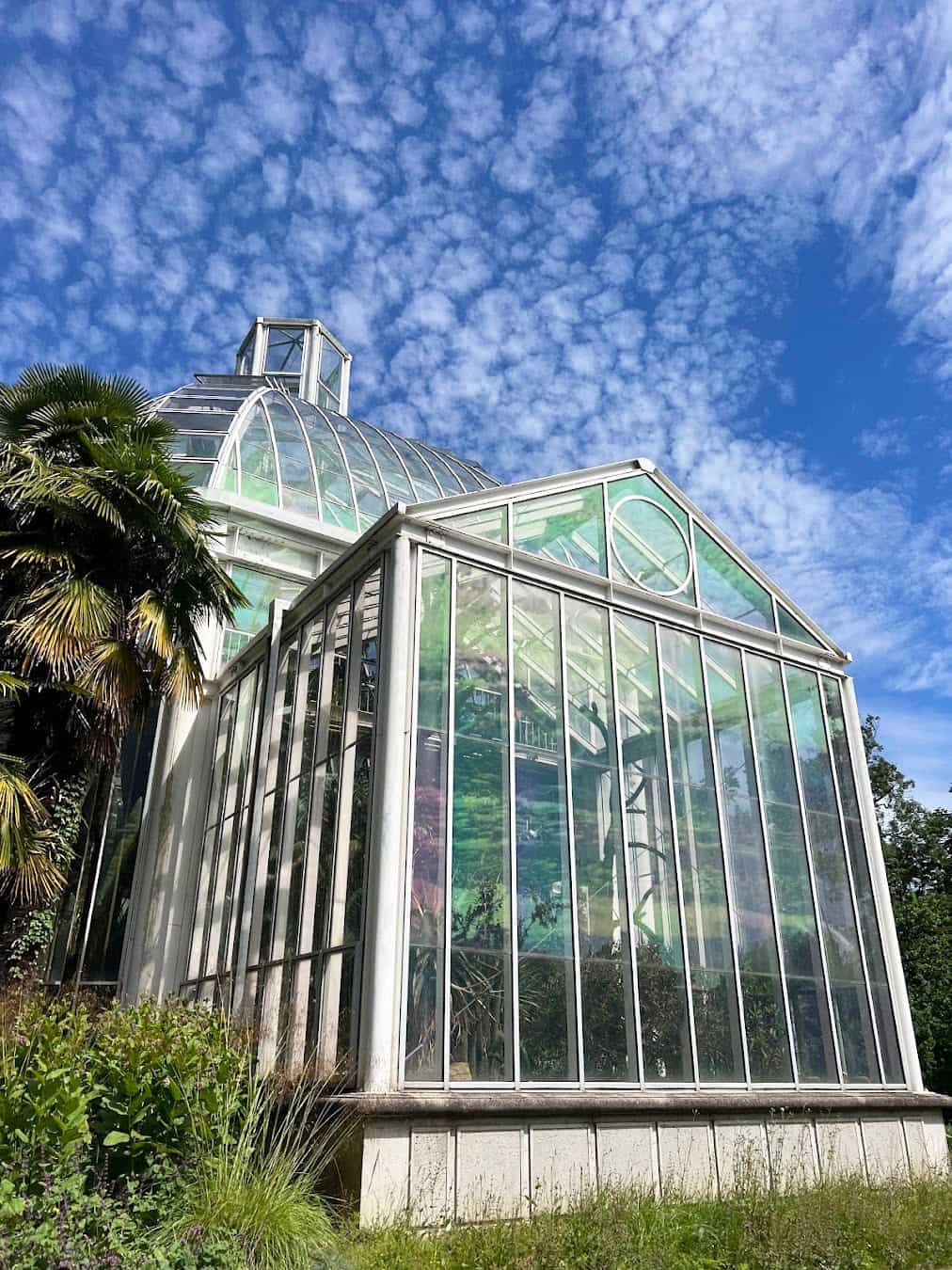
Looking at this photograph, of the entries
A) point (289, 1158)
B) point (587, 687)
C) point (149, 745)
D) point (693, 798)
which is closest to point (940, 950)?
point (693, 798)

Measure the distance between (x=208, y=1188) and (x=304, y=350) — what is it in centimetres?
2527

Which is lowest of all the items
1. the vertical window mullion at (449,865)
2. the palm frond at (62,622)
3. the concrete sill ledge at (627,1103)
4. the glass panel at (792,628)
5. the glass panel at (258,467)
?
the concrete sill ledge at (627,1103)

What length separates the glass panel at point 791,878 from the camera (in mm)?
11586

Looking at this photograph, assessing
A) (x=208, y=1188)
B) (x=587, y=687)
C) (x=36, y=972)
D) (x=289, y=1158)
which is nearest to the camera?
(x=208, y=1188)

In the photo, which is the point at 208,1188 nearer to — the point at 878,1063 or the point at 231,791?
the point at 231,791

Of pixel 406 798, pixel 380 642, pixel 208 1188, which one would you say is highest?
pixel 380 642

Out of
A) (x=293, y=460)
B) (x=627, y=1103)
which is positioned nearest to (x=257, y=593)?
(x=293, y=460)

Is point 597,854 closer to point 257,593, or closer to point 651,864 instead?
point 651,864

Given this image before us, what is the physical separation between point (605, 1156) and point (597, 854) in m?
2.90

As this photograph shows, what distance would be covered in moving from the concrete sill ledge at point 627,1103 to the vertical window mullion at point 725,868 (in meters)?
0.63

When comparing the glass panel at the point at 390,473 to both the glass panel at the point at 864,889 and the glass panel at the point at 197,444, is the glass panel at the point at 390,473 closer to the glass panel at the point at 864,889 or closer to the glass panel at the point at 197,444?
the glass panel at the point at 197,444

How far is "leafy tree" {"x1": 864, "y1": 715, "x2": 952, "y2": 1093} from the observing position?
83.5 ft

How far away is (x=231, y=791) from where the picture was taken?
13.9m

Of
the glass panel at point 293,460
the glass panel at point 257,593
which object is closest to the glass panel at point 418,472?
the glass panel at point 293,460
